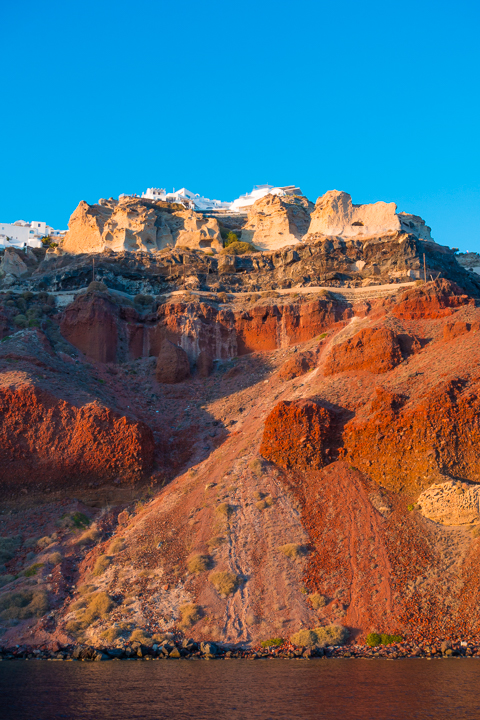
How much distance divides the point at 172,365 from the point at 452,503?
2339 cm

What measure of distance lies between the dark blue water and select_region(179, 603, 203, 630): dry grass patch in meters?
2.59

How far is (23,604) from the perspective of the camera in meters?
24.5

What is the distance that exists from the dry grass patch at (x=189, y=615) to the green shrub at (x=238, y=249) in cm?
4504

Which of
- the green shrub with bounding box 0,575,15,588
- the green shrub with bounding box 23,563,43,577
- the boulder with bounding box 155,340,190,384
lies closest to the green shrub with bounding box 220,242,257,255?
the boulder with bounding box 155,340,190,384

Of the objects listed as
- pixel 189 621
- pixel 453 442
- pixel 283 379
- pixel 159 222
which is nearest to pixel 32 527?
pixel 189 621

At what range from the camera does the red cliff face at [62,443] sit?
101ft

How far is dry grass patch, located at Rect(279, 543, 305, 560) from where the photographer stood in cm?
2469

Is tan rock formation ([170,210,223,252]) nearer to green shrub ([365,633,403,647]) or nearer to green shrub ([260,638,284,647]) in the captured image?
green shrub ([260,638,284,647])

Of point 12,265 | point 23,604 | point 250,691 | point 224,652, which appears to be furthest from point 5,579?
point 12,265

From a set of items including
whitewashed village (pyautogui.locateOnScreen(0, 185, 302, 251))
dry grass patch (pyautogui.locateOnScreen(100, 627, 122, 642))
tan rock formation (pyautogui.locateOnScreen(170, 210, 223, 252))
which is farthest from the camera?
whitewashed village (pyautogui.locateOnScreen(0, 185, 302, 251))

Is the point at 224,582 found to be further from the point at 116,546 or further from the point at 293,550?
the point at 116,546

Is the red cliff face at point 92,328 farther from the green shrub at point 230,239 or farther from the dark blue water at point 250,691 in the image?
the dark blue water at point 250,691

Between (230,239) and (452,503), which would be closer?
(452,503)

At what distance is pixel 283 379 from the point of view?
38719 millimetres
